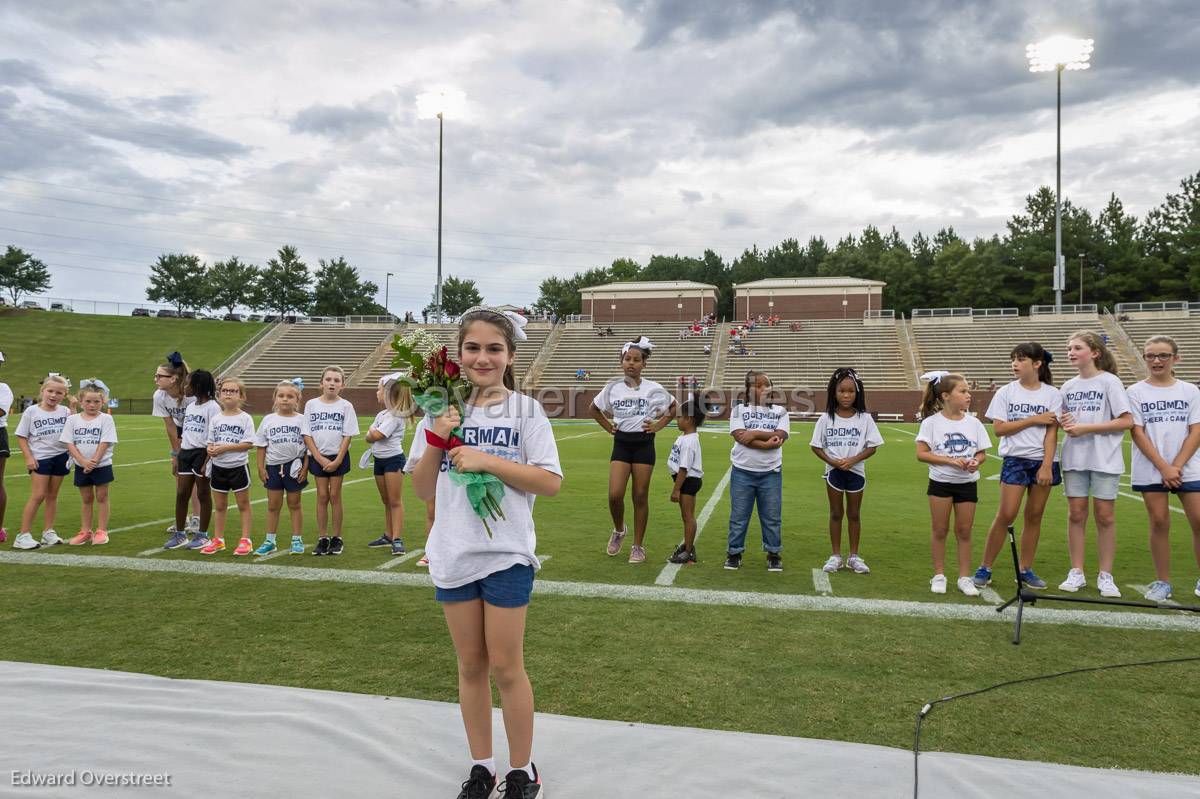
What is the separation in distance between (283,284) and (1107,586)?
82.9 metres

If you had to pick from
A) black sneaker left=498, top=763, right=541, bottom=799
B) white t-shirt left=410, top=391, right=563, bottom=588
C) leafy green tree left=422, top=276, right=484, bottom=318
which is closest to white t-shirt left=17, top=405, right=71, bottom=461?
white t-shirt left=410, top=391, right=563, bottom=588

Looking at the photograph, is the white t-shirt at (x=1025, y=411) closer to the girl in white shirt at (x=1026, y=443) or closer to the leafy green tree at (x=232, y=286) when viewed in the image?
the girl in white shirt at (x=1026, y=443)

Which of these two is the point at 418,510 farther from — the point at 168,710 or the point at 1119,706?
the point at 1119,706

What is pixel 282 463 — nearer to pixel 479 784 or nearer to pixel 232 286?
pixel 479 784

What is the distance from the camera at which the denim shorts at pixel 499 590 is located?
2.51 metres

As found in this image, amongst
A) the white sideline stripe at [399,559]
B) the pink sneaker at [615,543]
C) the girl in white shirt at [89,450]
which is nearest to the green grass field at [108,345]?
the girl in white shirt at [89,450]

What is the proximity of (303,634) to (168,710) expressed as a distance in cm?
123

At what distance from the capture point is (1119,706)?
3.46 metres

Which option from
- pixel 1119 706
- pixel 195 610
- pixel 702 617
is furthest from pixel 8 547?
pixel 1119 706

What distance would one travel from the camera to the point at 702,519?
8867 millimetres

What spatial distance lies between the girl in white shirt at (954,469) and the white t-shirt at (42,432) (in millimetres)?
8227

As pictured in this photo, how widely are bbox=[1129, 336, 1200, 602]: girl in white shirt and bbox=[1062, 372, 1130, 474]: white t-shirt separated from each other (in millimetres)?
133

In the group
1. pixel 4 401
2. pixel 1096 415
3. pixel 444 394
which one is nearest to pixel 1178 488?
pixel 1096 415

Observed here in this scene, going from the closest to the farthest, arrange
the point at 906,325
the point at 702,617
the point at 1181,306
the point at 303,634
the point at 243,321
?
the point at 303,634, the point at 702,617, the point at 1181,306, the point at 906,325, the point at 243,321
